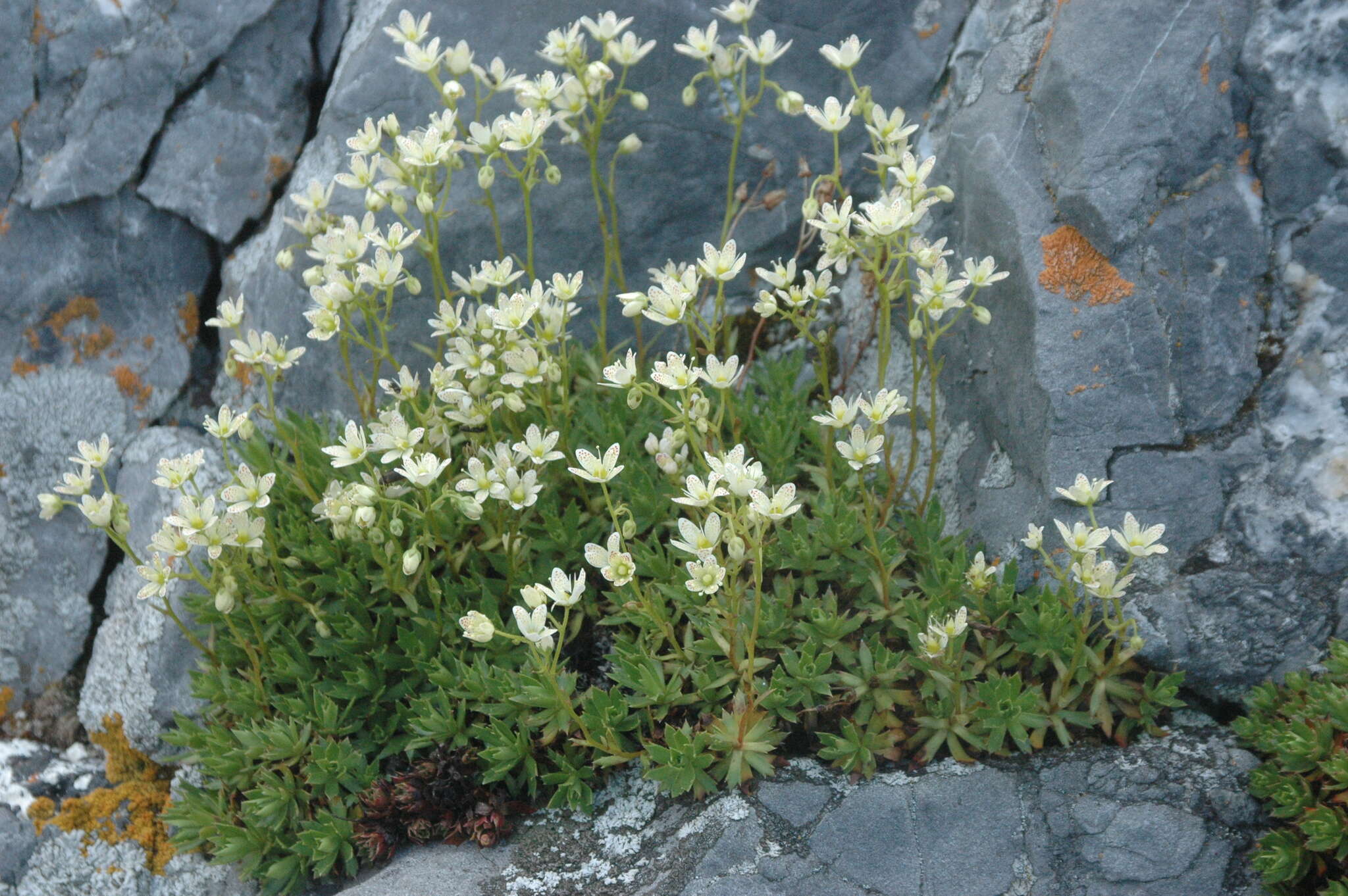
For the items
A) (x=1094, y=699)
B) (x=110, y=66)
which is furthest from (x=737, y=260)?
(x=110, y=66)

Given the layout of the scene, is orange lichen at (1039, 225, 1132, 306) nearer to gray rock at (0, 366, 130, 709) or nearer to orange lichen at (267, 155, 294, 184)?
orange lichen at (267, 155, 294, 184)

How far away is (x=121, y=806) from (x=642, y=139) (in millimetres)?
3416

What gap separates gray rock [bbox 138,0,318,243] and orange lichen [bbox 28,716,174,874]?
224 cm

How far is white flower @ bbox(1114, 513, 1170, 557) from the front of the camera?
286 centimetres

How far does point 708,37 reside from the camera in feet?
12.5

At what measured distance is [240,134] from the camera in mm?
4613

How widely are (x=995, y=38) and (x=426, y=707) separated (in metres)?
3.33

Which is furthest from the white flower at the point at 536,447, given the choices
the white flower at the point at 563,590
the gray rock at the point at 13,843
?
the gray rock at the point at 13,843

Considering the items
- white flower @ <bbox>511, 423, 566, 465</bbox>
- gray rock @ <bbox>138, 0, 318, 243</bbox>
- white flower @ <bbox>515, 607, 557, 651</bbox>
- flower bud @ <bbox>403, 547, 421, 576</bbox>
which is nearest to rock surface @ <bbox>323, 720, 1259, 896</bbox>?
white flower @ <bbox>515, 607, 557, 651</bbox>

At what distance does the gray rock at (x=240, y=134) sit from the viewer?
457cm

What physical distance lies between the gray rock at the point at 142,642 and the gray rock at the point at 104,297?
0.28 m

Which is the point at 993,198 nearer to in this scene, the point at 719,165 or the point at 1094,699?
the point at 719,165

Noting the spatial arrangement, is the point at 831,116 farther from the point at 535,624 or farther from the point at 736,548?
the point at 535,624

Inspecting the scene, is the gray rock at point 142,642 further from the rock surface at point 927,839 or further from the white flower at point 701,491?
the white flower at point 701,491
